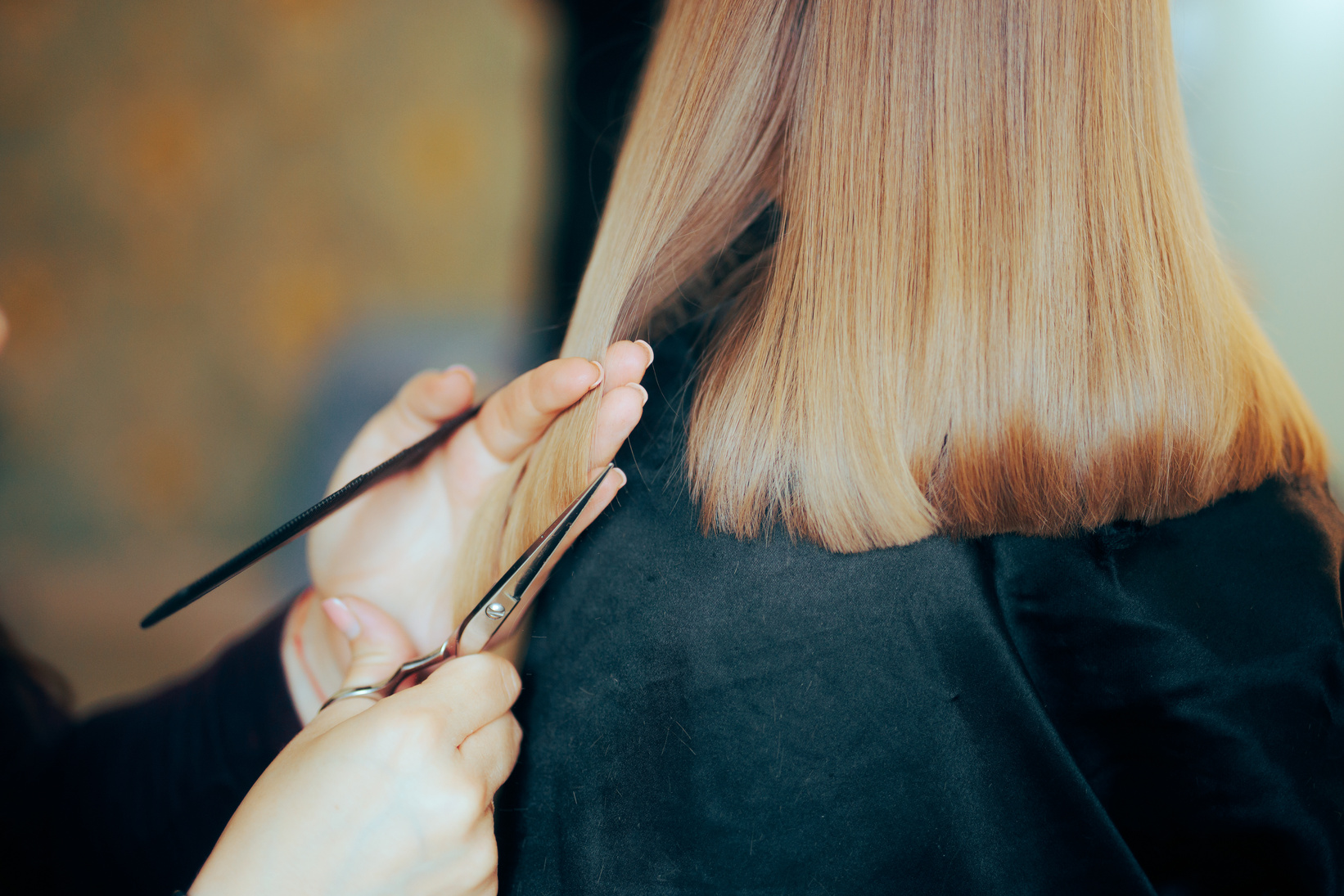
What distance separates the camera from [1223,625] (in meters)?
0.45

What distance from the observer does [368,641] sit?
0.55 m

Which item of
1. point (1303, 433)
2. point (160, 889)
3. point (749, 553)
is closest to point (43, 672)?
point (160, 889)

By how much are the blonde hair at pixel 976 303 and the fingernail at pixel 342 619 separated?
0.25 meters

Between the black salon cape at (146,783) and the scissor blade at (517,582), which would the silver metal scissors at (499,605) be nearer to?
the scissor blade at (517,582)

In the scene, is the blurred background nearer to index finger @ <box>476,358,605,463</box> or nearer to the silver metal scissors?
index finger @ <box>476,358,605,463</box>

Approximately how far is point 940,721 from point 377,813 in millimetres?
353

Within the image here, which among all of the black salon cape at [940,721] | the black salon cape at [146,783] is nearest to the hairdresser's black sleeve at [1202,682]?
the black salon cape at [940,721]

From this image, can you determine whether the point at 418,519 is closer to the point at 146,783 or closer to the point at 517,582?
the point at 517,582

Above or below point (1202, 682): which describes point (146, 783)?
above

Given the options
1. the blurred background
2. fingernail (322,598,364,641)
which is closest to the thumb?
fingernail (322,598,364,641)

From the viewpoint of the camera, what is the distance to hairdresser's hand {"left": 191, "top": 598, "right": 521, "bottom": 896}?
1.26ft

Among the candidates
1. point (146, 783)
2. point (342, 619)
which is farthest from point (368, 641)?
point (146, 783)

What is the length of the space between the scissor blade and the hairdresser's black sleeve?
292 mm

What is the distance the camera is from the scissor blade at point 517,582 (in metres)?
0.45
